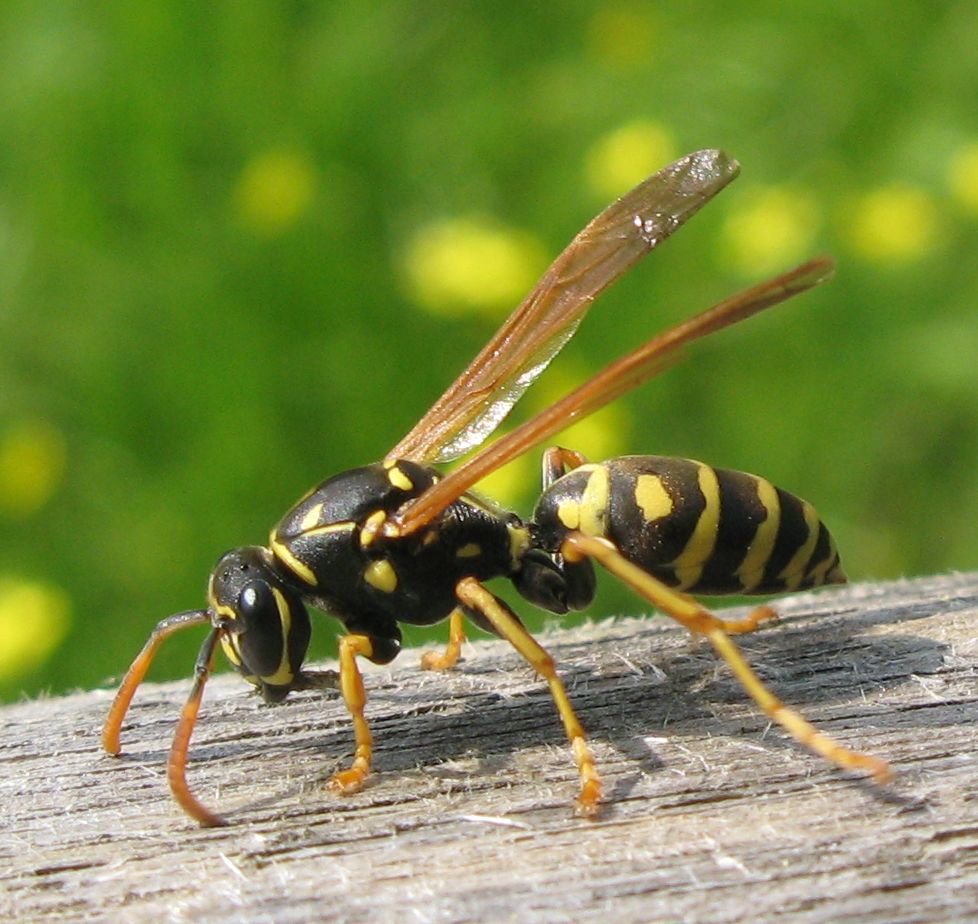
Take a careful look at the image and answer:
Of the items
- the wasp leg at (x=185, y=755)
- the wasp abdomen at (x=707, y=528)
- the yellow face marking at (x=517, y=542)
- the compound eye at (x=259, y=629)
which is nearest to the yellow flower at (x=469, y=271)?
the yellow face marking at (x=517, y=542)

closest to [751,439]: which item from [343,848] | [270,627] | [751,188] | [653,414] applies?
[653,414]

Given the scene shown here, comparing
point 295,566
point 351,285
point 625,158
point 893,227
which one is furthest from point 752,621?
point 893,227

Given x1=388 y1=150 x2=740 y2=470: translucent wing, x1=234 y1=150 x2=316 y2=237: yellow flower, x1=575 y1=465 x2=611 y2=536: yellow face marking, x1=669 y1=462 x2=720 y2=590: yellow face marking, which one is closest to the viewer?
x1=669 y1=462 x2=720 y2=590: yellow face marking

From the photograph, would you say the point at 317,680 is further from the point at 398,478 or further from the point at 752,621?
the point at 752,621

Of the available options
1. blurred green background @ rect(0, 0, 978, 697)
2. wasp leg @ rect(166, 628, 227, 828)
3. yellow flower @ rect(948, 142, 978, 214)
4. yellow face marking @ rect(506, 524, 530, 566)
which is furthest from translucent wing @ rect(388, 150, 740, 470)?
yellow flower @ rect(948, 142, 978, 214)

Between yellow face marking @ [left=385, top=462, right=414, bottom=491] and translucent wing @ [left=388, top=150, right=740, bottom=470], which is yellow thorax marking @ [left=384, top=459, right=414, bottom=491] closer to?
yellow face marking @ [left=385, top=462, right=414, bottom=491]
